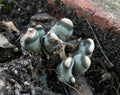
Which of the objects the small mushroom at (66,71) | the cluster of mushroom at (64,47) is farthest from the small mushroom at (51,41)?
the small mushroom at (66,71)

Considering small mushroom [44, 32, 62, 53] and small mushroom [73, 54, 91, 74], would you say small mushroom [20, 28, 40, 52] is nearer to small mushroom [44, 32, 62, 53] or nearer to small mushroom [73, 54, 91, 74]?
small mushroom [44, 32, 62, 53]

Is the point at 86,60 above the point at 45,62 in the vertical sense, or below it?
above

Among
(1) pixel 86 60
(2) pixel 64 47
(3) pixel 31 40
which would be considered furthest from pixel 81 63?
(3) pixel 31 40

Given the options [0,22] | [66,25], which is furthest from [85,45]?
[0,22]

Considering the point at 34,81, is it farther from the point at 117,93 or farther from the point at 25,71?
the point at 117,93

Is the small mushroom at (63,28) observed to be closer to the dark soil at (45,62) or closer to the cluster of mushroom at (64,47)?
the cluster of mushroom at (64,47)

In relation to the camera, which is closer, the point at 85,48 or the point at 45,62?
the point at 85,48

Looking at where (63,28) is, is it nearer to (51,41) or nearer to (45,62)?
(51,41)
